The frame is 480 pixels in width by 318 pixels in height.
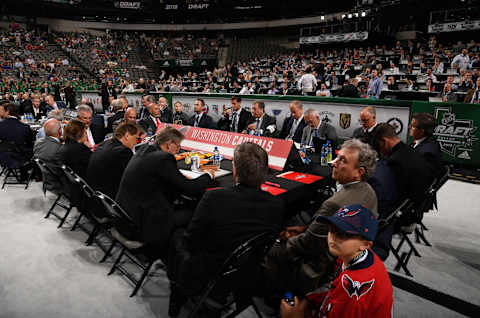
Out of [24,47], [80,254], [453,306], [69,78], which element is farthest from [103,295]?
A: [24,47]

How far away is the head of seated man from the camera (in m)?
1.97

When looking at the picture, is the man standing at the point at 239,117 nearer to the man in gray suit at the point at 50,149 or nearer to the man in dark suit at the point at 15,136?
the man in gray suit at the point at 50,149

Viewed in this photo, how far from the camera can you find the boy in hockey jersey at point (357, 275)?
1.16 m

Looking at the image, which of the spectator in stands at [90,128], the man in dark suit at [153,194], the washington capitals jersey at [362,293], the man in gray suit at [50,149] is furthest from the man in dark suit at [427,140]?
the spectator in stands at [90,128]

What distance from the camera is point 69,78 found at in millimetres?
20406

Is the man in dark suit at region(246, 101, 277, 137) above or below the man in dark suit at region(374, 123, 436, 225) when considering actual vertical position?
above

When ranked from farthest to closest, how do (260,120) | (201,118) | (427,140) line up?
1. (201,118)
2. (260,120)
3. (427,140)

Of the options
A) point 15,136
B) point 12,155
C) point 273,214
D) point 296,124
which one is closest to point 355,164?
point 273,214

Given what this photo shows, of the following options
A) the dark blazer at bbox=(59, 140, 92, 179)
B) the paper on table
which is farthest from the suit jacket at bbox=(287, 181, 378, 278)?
the dark blazer at bbox=(59, 140, 92, 179)

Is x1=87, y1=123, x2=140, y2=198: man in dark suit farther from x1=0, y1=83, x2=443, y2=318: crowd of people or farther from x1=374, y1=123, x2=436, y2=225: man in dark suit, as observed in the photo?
x1=374, y1=123, x2=436, y2=225: man in dark suit

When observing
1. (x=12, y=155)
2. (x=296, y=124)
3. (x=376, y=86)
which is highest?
(x=376, y=86)

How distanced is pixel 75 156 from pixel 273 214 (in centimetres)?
251

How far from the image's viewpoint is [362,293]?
1.16m

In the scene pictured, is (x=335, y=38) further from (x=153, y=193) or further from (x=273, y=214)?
(x=273, y=214)
